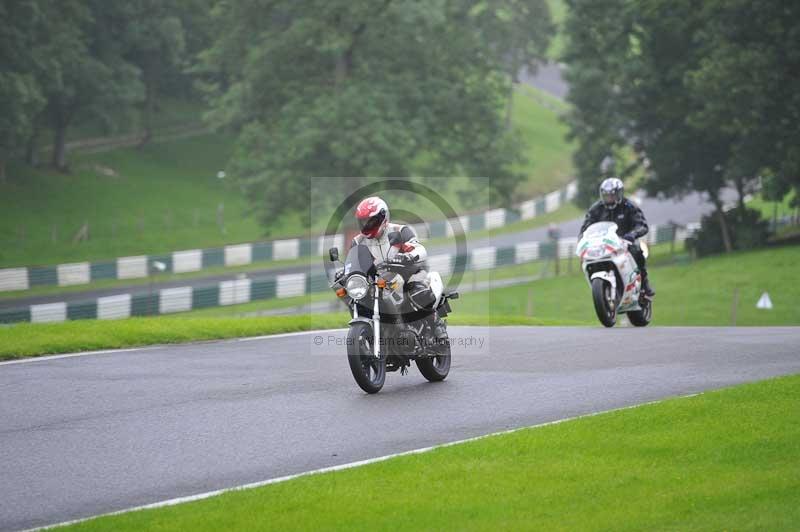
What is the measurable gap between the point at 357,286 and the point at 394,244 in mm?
666

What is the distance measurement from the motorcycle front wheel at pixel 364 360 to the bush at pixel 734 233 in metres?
33.5

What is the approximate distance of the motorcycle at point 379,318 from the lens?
443 inches

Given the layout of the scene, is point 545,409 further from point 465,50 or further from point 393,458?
point 465,50

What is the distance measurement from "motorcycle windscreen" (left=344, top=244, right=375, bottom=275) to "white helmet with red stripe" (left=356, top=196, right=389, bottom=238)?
171 millimetres

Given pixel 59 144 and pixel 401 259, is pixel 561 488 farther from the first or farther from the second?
pixel 59 144

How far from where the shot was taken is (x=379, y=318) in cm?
1156

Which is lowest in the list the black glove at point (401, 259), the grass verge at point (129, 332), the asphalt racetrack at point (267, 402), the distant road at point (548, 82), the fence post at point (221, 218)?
the asphalt racetrack at point (267, 402)

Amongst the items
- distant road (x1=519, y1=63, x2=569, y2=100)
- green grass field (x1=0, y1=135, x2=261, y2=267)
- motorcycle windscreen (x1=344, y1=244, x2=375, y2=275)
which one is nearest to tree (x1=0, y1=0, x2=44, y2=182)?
green grass field (x1=0, y1=135, x2=261, y2=267)

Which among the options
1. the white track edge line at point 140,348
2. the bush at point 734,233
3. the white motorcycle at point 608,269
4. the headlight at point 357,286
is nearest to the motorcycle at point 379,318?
the headlight at point 357,286

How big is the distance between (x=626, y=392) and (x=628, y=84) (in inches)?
1334

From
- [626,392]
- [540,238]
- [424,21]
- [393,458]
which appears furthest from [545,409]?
[540,238]

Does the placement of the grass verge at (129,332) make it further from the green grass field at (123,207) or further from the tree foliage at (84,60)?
the tree foliage at (84,60)

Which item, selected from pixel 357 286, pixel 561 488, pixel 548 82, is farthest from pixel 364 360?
pixel 548 82

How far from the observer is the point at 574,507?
7461 millimetres
